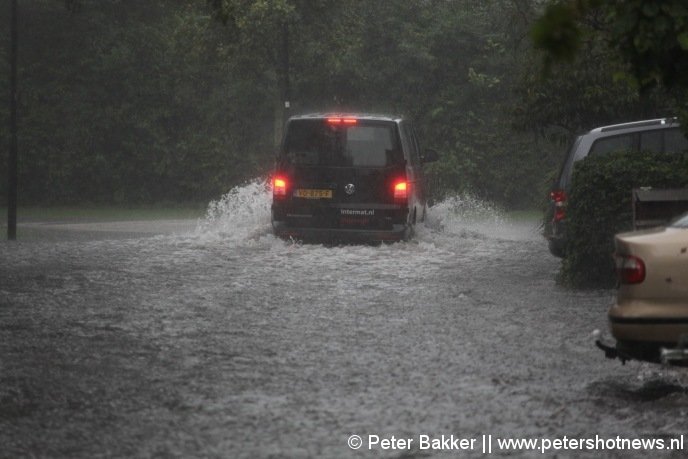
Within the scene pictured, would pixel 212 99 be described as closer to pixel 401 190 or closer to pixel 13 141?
pixel 13 141

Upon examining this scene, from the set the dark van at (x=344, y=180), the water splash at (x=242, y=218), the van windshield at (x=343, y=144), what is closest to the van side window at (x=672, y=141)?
the dark van at (x=344, y=180)

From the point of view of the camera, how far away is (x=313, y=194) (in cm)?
2011

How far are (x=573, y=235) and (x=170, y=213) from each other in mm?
26188

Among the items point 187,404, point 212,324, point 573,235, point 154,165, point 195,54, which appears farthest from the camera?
point 154,165

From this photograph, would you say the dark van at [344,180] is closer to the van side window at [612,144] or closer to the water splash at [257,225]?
the water splash at [257,225]

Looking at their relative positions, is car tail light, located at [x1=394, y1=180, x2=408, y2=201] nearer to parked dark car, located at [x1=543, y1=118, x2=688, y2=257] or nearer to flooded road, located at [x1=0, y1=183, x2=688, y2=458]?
flooded road, located at [x1=0, y1=183, x2=688, y2=458]

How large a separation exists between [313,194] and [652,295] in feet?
39.1

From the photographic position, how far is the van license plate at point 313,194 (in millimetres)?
20047

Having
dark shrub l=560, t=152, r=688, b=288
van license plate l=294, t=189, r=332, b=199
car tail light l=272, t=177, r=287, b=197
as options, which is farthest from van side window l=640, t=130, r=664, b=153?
car tail light l=272, t=177, r=287, b=197

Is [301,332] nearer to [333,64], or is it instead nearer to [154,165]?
[333,64]

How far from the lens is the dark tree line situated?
139 feet

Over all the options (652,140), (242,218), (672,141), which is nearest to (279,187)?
(242,218)

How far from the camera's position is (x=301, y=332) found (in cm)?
1191

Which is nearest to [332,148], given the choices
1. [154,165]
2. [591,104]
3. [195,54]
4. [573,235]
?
[591,104]
